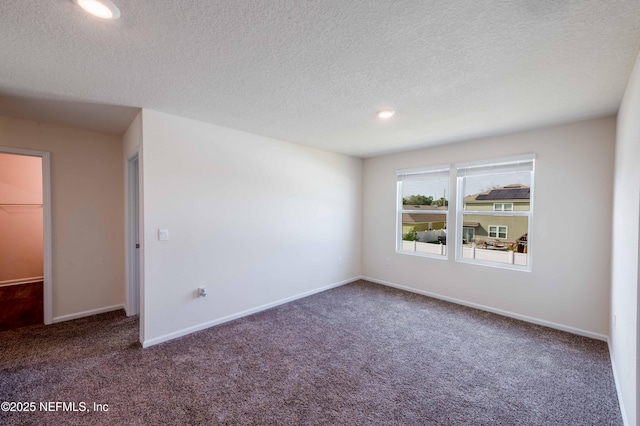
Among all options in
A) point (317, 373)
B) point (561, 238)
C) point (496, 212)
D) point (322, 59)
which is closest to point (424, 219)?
point (496, 212)

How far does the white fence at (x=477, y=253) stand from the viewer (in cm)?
348

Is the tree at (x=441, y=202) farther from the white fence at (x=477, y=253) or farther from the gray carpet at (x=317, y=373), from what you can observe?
the gray carpet at (x=317, y=373)

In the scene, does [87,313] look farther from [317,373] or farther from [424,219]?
[424,219]

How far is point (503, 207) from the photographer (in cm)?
358

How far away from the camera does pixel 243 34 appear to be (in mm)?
1520

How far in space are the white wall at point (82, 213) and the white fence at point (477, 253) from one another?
14.8 ft

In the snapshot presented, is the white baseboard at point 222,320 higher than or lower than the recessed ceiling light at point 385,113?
lower

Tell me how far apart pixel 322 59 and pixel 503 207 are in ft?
10.5

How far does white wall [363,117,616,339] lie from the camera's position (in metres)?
2.84

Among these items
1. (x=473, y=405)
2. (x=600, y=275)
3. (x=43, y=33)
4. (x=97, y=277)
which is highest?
(x=43, y=33)

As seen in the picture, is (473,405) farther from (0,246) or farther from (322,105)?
(0,246)

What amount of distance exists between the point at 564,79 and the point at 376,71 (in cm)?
147

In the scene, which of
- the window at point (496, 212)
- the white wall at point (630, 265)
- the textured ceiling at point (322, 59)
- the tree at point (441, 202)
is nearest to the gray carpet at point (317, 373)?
the white wall at point (630, 265)

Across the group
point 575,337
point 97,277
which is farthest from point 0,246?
point 575,337
